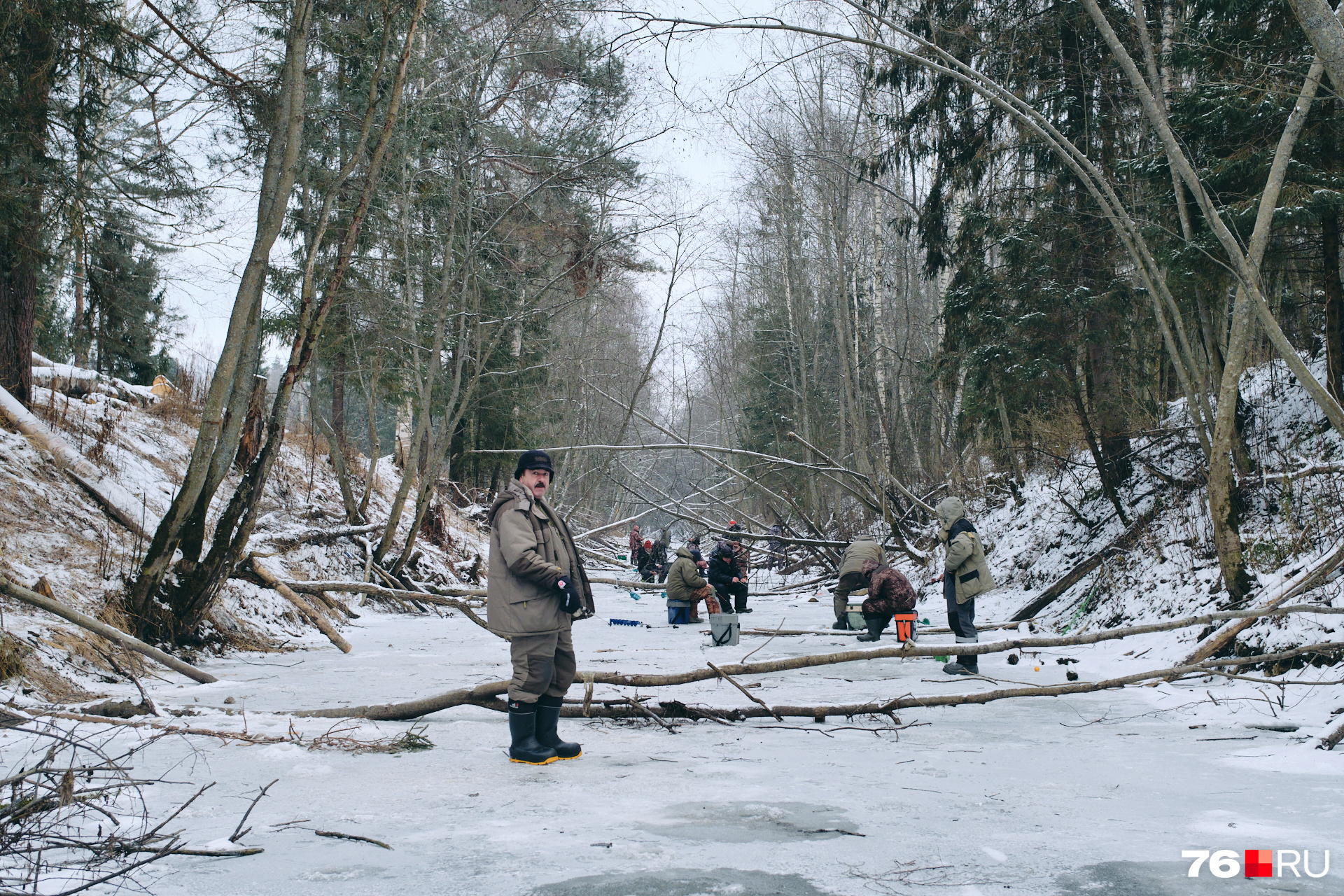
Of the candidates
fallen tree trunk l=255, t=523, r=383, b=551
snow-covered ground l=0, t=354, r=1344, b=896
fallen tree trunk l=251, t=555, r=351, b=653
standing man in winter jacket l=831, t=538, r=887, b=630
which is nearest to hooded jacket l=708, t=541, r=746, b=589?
standing man in winter jacket l=831, t=538, r=887, b=630

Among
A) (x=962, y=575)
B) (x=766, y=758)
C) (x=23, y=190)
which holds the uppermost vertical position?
(x=23, y=190)

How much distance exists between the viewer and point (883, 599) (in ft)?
33.2

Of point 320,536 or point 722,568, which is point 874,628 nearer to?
point 722,568

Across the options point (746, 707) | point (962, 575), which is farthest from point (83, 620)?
point (962, 575)

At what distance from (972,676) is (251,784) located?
16.8 feet

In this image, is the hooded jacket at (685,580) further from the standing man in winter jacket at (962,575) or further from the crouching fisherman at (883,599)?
the standing man in winter jacket at (962,575)

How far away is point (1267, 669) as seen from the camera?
6.30m

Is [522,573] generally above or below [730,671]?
above

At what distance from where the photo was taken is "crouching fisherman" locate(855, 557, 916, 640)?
998 cm

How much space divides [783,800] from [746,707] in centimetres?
239

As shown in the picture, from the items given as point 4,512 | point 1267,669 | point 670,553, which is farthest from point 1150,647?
point 670,553

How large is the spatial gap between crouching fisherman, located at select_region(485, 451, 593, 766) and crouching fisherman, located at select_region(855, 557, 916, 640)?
5898 mm

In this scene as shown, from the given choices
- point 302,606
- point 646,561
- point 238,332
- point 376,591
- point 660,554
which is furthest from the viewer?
point 646,561

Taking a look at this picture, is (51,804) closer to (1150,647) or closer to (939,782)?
(939,782)
